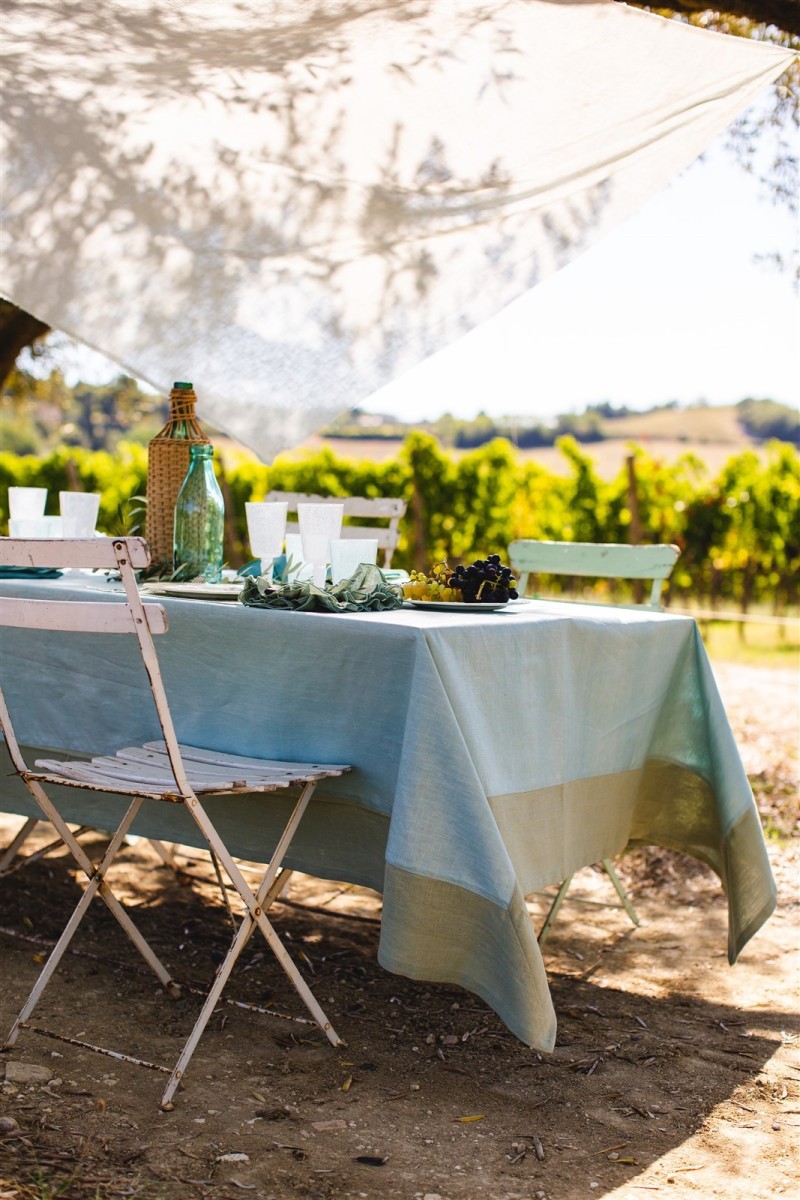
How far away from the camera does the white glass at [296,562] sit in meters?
2.72

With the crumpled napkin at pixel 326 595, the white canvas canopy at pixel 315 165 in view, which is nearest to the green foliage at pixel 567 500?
the white canvas canopy at pixel 315 165

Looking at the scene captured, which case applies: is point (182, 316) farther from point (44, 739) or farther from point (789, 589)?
point (789, 589)

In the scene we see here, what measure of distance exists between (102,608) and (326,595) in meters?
0.48

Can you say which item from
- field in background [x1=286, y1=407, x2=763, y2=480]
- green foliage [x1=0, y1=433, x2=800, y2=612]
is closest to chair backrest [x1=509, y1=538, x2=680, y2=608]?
green foliage [x1=0, y1=433, x2=800, y2=612]

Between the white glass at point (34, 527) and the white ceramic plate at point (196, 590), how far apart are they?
425 mm

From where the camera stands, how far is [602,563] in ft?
11.1

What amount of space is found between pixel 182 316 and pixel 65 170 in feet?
1.97

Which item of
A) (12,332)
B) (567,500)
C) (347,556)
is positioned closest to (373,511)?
(347,556)

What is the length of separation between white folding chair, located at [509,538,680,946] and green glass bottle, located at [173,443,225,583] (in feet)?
2.64

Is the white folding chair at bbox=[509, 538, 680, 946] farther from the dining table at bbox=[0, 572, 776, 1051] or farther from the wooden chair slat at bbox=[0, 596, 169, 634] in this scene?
the wooden chair slat at bbox=[0, 596, 169, 634]

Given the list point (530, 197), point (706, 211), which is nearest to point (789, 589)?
point (530, 197)

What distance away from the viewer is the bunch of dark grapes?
2.55 m

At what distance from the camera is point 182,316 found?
3.82m

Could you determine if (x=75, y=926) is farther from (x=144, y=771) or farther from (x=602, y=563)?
(x=602, y=563)
